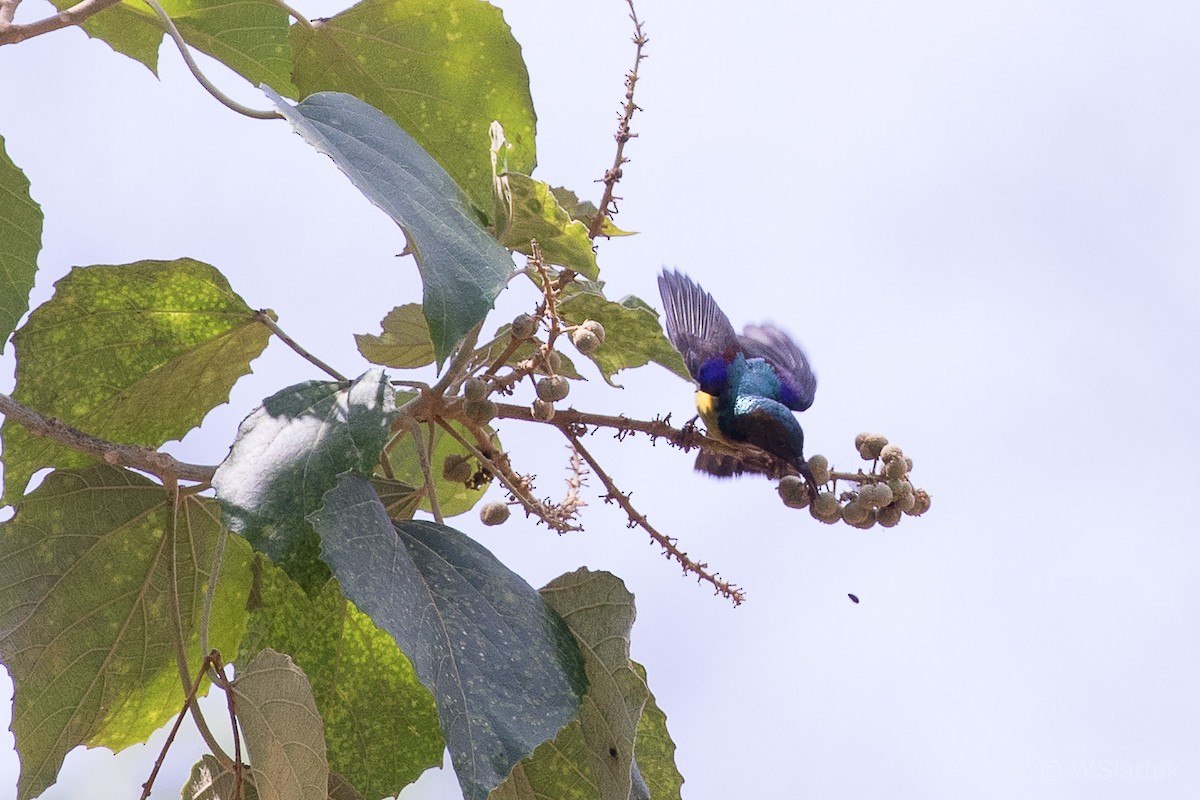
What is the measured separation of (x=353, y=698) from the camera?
1473 millimetres

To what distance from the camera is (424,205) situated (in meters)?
1.23

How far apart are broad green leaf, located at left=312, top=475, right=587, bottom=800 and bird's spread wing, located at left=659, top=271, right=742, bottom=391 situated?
786 mm

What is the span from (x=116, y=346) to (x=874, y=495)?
893mm

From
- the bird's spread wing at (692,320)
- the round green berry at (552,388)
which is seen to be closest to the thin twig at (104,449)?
the round green berry at (552,388)

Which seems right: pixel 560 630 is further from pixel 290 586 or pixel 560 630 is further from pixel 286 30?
pixel 286 30

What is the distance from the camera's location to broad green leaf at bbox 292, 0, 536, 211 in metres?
1.72

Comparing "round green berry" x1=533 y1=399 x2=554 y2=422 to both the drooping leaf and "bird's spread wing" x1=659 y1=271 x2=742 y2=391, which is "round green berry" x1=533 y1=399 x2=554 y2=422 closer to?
the drooping leaf

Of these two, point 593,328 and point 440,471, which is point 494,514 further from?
point 593,328

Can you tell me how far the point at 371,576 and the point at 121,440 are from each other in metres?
0.61

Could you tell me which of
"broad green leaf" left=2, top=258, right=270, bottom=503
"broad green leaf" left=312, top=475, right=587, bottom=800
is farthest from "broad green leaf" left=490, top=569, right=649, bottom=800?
"broad green leaf" left=2, top=258, right=270, bottom=503

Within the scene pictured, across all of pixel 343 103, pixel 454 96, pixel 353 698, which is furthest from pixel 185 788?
pixel 454 96

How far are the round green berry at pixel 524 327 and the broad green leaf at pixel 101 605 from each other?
479 mm

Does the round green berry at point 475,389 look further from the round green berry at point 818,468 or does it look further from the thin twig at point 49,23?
the thin twig at point 49,23

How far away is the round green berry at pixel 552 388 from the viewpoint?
127 centimetres
